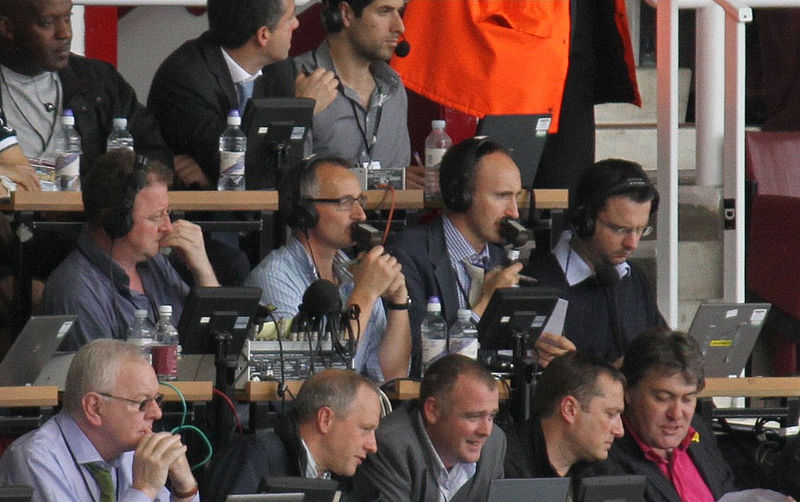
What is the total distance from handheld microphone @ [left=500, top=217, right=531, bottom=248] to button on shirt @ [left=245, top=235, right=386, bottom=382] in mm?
432

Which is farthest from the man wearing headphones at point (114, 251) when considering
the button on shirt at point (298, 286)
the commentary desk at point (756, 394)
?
the commentary desk at point (756, 394)

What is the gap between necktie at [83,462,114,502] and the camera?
4.38m

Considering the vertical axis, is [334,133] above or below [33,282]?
above

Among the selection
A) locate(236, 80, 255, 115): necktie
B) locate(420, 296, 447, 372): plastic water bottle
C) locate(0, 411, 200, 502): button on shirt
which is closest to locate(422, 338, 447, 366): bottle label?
locate(420, 296, 447, 372): plastic water bottle

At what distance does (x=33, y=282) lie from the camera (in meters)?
5.45

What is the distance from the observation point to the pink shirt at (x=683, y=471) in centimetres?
532

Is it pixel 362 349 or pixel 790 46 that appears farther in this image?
pixel 790 46

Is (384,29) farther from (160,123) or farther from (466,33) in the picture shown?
(160,123)

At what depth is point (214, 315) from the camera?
4.75m

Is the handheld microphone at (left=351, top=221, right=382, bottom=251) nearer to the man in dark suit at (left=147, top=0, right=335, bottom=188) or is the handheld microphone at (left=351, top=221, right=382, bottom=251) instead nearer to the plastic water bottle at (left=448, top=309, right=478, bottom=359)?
the plastic water bottle at (left=448, top=309, right=478, bottom=359)

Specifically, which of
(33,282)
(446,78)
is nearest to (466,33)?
(446,78)

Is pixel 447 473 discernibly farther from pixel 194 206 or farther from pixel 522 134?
pixel 522 134

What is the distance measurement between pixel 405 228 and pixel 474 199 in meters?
0.23

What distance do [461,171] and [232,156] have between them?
0.66 m
